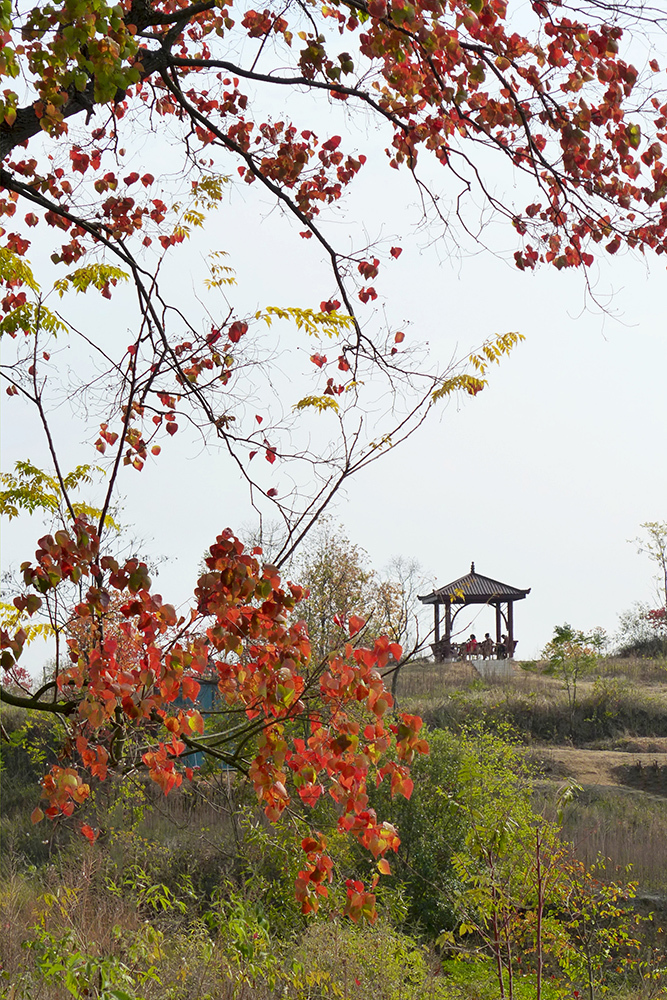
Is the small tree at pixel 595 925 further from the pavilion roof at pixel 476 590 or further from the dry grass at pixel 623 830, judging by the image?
the pavilion roof at pixel 476 590

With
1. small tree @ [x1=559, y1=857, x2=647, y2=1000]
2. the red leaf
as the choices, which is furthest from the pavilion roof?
the red leaf

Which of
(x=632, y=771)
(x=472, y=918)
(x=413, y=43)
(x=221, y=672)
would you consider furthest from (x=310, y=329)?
(x=632, y=771)

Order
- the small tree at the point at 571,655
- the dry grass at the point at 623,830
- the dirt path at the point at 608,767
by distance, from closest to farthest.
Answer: the dry grass at the point at 623,830 → the dirt path at the point at 608,767 → the small tree at the point at 571,655

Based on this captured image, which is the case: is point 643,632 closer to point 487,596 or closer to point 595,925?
point 487,596

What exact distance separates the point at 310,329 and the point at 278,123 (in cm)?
108

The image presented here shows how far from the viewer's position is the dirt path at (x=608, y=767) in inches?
502

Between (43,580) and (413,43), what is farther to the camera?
(413,43)

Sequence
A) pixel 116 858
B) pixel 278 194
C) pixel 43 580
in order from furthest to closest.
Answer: pixel 116 858 < pixel 278 194 < pixel 43 580

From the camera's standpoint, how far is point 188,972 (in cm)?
431

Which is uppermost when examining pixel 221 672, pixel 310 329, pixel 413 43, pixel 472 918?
pixel 413 43

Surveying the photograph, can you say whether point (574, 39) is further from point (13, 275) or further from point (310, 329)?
point (13, 275)

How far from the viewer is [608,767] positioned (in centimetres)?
1343

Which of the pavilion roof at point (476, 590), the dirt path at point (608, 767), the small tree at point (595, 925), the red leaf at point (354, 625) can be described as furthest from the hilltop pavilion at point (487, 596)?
the red leaf at point (354, 625)

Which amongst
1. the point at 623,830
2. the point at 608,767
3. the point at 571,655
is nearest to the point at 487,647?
the point at 571,655
